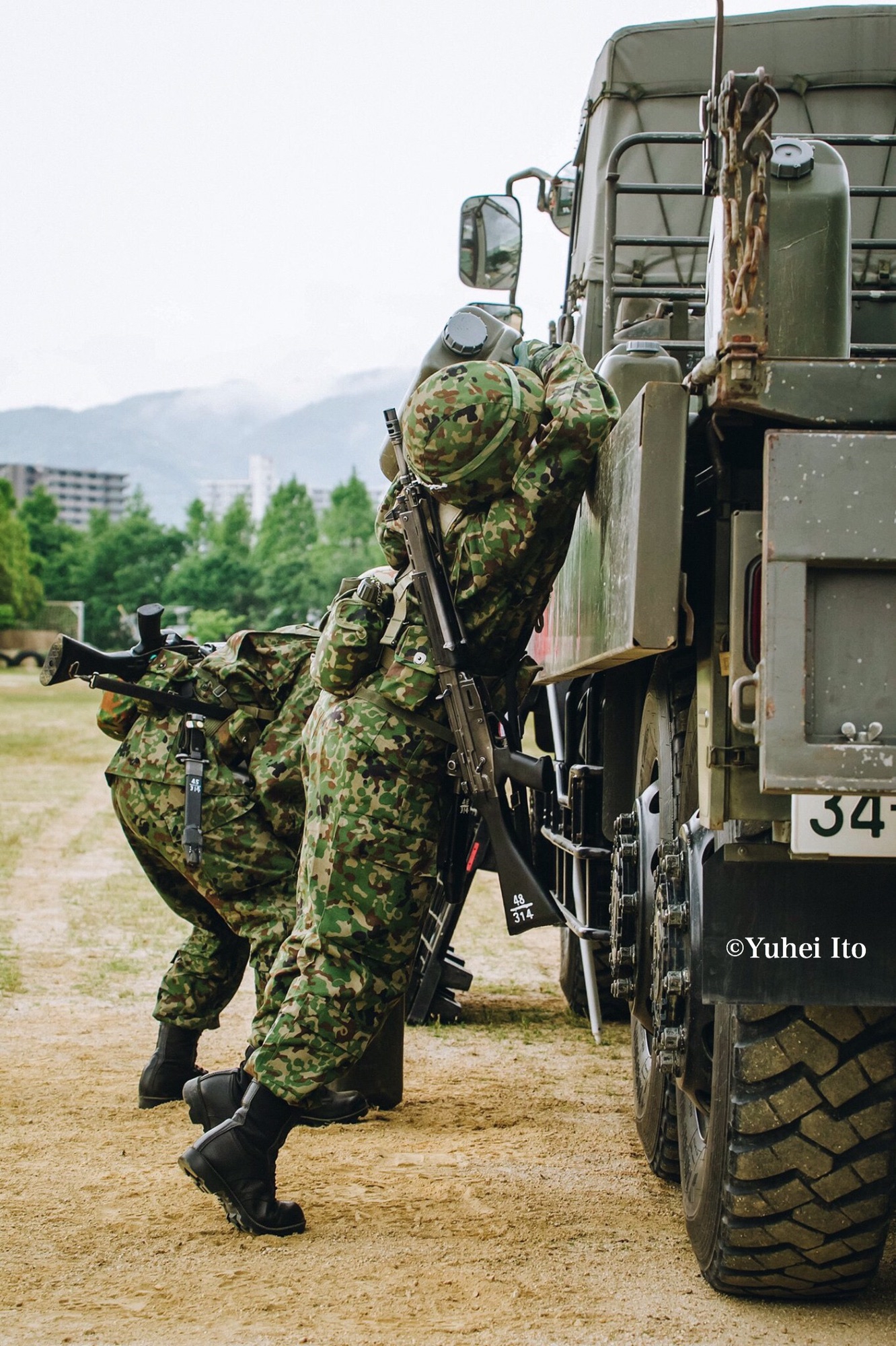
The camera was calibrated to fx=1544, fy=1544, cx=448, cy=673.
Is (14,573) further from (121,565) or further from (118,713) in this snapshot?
(118,713)

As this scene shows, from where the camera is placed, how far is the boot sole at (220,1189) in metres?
3.59

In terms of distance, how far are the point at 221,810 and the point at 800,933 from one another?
239 centimetres

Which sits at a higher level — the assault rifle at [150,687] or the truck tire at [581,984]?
the assault rifle at [150,687]

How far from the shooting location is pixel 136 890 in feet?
34.5

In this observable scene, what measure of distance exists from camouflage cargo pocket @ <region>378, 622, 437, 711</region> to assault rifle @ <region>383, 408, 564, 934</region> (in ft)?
0.07

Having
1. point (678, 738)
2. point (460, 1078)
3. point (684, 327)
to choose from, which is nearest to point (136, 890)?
point (460, 1078)

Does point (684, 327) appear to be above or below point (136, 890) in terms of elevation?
above

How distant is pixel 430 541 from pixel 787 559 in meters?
1.43

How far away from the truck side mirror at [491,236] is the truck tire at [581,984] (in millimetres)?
2651

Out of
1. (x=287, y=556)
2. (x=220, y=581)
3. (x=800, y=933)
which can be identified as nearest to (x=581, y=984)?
(x=800, y=933)

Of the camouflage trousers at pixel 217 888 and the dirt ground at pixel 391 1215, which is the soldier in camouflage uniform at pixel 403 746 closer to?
the dirt ground at pixel 391 1215

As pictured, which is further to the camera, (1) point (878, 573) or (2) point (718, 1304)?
(2) point (718, 1304)

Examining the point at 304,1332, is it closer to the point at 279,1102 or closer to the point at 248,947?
the point at 279,1102

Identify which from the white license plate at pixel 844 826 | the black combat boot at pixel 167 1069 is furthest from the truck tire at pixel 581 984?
the white license plate at pixel 844 826
